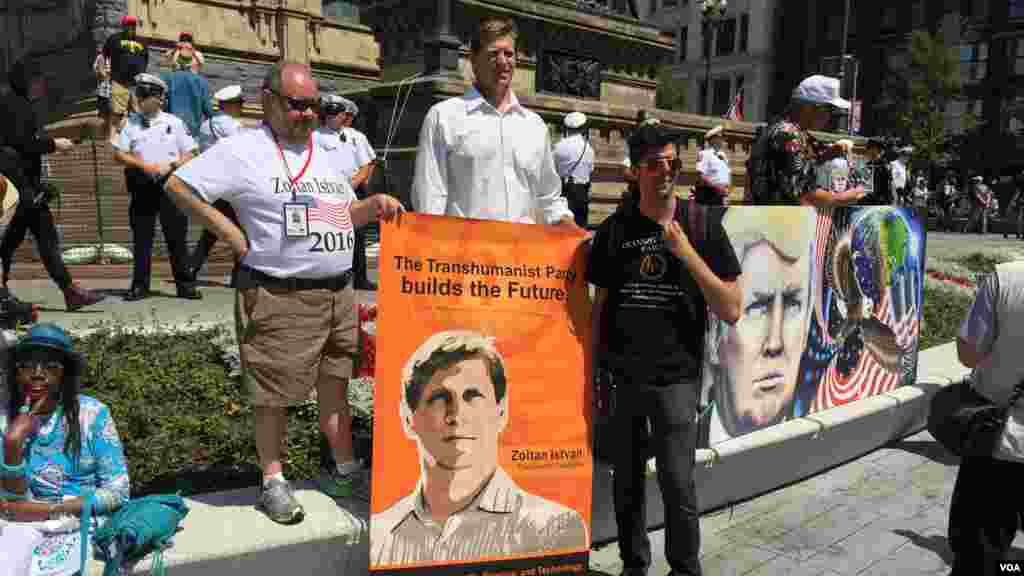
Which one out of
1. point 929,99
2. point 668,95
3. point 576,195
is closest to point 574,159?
point 576,195

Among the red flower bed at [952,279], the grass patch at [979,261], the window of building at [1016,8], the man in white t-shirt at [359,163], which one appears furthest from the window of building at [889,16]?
the man in white t-shirt at [359,163]

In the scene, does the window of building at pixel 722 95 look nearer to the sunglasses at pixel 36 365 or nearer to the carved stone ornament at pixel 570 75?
the carved stone ornament at pixel 570 75

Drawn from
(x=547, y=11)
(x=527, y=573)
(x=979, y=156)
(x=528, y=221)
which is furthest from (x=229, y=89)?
(x=979, y=156)

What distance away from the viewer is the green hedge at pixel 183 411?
3.74m

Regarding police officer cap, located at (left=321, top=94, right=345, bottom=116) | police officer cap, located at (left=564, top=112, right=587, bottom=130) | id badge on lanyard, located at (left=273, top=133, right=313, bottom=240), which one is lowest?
id badge on lanyard, located at (left=273, top=133, right=313, bottom=240)

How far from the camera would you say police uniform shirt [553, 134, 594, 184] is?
10406mm

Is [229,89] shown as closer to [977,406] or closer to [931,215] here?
[977,406]

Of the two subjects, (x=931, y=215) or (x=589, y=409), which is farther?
(x=931, y=215)

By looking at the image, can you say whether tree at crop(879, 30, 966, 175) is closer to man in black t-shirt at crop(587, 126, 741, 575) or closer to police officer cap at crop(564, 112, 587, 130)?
police officer cap at crop(564, 112, 587, 130)

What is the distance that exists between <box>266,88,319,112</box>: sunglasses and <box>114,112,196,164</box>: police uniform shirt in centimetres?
427

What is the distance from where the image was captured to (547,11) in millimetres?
16906

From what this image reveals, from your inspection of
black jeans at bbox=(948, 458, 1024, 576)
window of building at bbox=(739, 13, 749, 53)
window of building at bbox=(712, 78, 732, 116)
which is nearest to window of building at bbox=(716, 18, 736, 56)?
window of building at bbox=(739, 13, 749, 53)

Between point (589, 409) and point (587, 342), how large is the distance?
0.30 meters

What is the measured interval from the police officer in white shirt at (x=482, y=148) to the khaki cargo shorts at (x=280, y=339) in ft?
2.45
